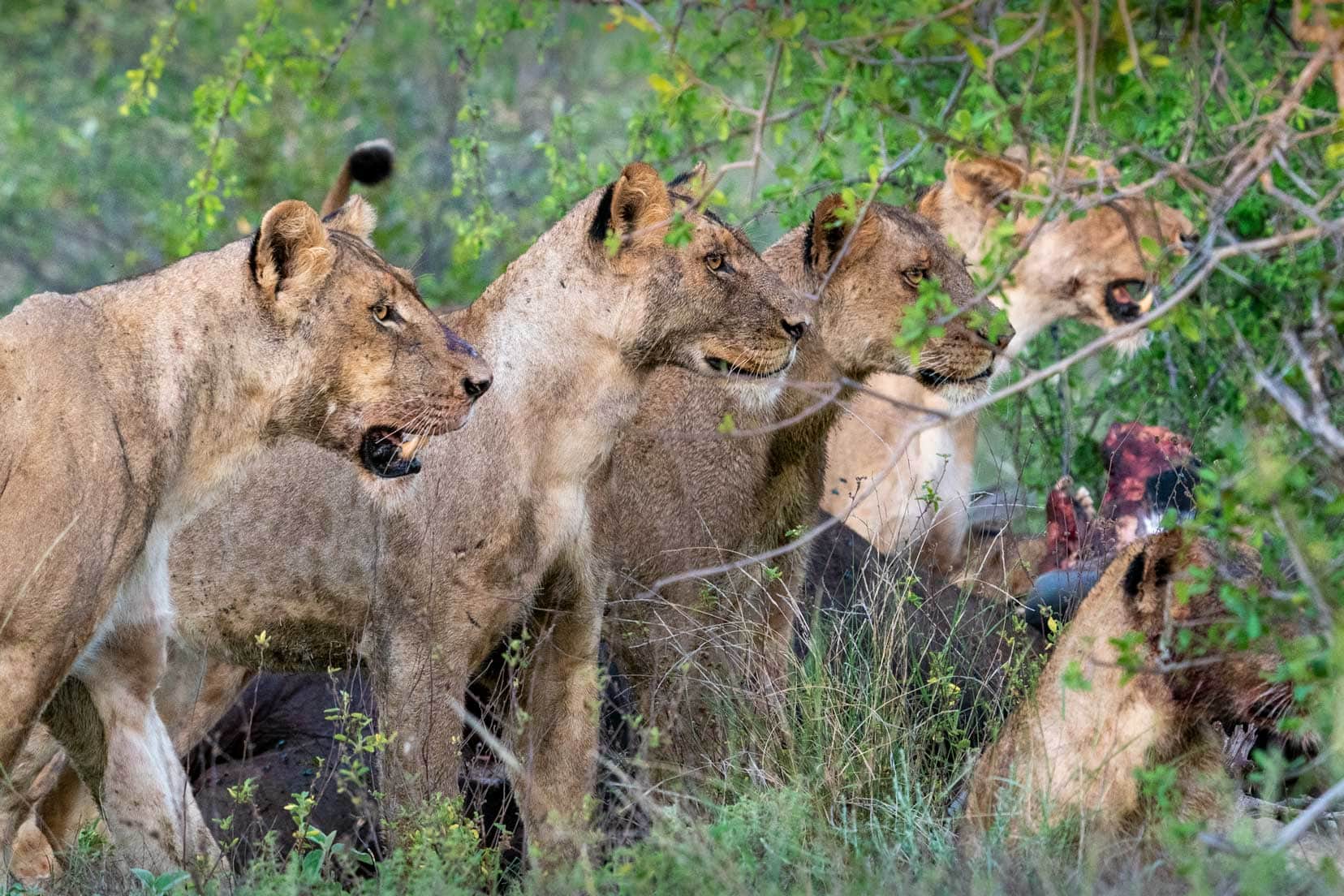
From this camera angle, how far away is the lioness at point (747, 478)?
545cm

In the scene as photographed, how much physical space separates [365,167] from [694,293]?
2.20m

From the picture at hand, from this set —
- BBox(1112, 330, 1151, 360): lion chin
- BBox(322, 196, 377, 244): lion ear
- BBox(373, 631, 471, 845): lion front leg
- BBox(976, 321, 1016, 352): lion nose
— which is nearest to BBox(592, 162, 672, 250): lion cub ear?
BBox(322, 196, 377, 244): lion ear

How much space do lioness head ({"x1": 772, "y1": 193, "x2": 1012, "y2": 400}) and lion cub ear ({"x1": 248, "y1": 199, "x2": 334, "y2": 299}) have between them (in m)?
1.83

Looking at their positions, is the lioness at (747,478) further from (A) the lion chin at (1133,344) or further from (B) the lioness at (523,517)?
(A) the lion chin at (1133,344)

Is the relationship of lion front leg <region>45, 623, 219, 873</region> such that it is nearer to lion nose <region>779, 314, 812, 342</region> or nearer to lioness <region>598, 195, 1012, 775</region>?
lioness <region>598, 195, 1012, 775</region>

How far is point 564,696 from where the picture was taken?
5414 millimetres

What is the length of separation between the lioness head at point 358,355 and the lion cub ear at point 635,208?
61 cm

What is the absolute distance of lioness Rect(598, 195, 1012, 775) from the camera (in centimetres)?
545

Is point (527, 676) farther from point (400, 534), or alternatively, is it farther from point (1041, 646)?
point (1041, 646)

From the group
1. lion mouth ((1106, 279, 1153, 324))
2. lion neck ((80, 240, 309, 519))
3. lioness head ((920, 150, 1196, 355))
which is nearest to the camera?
lion neck ((80, 240, 309, 519))

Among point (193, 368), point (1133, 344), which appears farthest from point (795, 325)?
point (1133, 344)

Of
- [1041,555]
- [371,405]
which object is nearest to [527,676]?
[371,405]

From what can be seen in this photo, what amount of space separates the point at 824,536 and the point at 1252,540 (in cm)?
312

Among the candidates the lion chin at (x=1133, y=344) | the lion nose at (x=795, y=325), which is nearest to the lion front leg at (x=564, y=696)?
the lion nose at (x=795, y=325)
